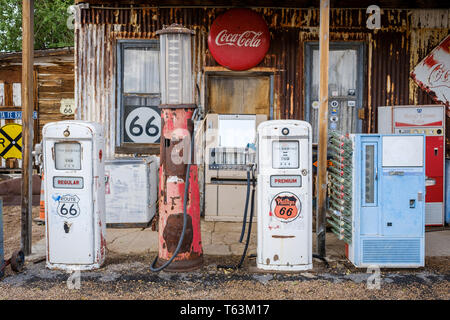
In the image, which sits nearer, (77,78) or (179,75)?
A: (179,75)

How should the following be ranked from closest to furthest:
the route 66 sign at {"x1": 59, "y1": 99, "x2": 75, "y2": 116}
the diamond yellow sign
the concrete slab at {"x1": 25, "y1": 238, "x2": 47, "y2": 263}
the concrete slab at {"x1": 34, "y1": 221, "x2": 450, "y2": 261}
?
the concrete slab at {"x1": 25, "y1": 238, "x2": 47, "y2": 263}
the concrete slab at {"x1": 34, "y1": 221, "x2": 450, "y2": 261}
the diamond yellow sign
the route 66 sign at {"x1": 59, "y1": 99, "x2": 75, "y2": 116}

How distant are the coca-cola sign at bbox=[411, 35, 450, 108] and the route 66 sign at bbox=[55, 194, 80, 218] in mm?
6236

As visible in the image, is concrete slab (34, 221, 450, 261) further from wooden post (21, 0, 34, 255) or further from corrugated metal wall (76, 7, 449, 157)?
corrugated metal wall (76, 7, 449, 157)

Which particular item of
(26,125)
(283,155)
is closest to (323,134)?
(283,155)

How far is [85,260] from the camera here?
16.4 feet

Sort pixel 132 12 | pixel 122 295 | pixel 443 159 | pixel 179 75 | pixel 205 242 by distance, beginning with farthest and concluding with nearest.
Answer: pixel 132 12 < pixel 443 159 < pixel 205 242 < pixel 179 75 < pixel 122 295

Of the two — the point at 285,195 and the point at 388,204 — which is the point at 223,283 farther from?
the point at 388,204

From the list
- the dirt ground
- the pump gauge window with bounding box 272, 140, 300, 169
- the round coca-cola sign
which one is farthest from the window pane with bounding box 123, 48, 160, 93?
the pump gauge window with bounding box 272, 140, 300, 169

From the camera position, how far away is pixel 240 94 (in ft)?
26.7

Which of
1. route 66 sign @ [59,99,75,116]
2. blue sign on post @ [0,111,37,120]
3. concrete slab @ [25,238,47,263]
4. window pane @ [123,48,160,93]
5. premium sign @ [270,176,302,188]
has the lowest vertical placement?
concrete slab @ [25,238,47,263]

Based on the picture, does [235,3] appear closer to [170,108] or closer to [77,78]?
[77,78]

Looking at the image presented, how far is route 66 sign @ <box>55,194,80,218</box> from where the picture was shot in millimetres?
4977

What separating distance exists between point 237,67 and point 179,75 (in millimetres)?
3141

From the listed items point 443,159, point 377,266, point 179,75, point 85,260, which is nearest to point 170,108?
point 179,75
